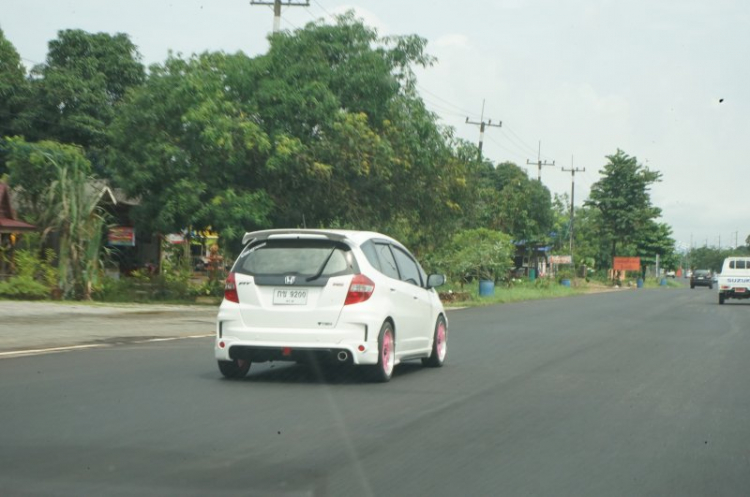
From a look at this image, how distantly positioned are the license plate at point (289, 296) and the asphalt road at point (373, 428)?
891mm

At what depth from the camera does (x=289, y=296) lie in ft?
35.5

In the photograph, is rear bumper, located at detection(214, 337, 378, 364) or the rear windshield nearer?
rear bumper, located at detection(214, 337, 378, 364)


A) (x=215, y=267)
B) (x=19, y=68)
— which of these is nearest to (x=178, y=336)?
(x=215, y=267)

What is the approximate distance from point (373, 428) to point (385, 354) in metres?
3.05

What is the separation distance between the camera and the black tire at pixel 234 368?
11344 millimetres

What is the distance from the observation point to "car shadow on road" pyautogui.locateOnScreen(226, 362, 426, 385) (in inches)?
448

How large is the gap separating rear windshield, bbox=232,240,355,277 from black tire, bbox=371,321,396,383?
2.61ft

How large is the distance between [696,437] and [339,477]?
325 centimetres

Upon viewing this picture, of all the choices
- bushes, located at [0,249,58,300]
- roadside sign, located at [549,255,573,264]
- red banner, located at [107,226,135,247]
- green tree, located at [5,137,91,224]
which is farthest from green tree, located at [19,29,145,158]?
roadside sign, located at [549,255,573,264]

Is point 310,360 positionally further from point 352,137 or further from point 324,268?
point 352,137

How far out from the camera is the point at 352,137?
29703 mm

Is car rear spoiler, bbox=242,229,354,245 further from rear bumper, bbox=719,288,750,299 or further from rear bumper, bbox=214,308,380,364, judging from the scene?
rear bumper, bbox=719,288,750,299

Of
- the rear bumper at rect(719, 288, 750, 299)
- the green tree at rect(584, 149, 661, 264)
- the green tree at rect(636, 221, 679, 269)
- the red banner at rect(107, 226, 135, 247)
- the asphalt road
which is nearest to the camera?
the asphalt road

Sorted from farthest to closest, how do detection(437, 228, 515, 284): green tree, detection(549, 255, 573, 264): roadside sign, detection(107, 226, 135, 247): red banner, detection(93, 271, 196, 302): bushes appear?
detection(549, 255, 573, 264): roadside sign → detection(437, 228, 515, 284): green tree → detection(107, 226, 135, 247): red banner → detection(93, 271, 196, 302): bushes
